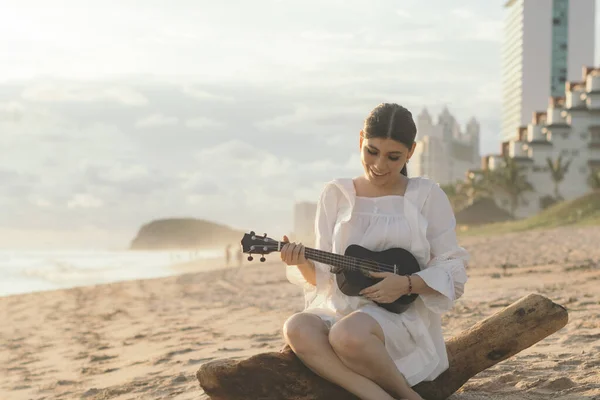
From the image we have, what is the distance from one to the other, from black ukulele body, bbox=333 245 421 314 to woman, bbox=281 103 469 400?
50 mm

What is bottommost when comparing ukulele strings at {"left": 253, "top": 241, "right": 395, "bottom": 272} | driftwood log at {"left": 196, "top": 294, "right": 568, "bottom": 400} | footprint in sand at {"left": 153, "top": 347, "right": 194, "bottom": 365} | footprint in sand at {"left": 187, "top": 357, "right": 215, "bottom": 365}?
footprint in sand at {"left": 153, "top": 347, "right": 194, "bottom": 365}

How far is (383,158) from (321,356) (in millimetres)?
1024

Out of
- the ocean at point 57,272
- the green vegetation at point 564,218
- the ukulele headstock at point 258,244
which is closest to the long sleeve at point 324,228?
the ukulele headstock at point 258,244

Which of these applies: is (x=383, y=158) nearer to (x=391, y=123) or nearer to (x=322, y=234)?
(x=391, y=123)

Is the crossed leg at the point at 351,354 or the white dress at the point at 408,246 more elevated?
the white dress at the point at 408,246

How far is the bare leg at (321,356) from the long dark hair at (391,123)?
97cm

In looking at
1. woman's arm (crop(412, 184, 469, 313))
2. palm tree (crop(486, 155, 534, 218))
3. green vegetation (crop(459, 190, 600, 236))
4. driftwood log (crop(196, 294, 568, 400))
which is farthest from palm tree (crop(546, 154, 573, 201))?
woman's arm (crop(412, 184, 469, 313))

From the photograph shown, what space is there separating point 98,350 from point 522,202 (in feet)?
144

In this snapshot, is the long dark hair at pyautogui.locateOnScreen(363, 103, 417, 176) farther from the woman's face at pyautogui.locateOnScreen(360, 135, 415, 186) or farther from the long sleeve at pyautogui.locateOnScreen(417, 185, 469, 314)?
the long sleeve at pyautogui.locateOnScreen(417, 185, 469, 314)

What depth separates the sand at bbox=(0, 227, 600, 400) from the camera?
4.91 m

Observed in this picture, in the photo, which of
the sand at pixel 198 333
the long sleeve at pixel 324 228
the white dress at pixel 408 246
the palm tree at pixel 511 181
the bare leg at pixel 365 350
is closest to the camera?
the bare leg at pixel 365 350

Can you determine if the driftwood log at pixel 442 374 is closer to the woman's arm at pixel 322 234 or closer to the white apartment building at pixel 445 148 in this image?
the woman's arm at pixel 322 234

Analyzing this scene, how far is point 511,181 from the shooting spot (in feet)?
154

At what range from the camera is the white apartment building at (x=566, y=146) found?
160 ft
